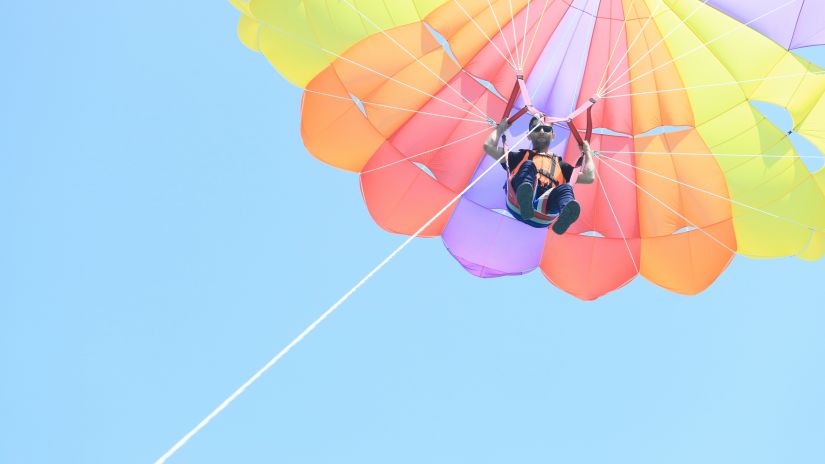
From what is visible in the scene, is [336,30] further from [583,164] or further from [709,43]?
[709,43]

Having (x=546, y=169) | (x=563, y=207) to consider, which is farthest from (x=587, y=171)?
(x=563, y=207)

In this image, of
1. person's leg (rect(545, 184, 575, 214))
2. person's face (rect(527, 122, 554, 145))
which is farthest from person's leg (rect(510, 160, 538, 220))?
person's face (rect(527, 122, 554, 145))

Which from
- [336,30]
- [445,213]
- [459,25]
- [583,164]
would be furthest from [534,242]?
[336,30]

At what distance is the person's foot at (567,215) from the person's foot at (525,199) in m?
0.24

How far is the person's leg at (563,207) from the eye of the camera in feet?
22.9

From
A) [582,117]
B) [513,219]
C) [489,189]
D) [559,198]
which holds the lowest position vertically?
[513,219]

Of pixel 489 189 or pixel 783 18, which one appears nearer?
pixel 783 18

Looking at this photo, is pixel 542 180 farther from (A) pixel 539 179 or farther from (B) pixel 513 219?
(B) pixel 513 219

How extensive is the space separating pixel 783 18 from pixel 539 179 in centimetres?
253

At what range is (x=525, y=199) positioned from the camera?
7148 millimetres

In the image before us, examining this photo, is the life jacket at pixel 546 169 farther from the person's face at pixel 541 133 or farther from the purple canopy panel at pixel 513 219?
the purple canopy panel at pixel 513 219

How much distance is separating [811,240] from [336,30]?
15.0 ft

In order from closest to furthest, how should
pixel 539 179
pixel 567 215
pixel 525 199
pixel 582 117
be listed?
pixel 567 215
pixel 525 199
pixel 539 179
pixel 582 117

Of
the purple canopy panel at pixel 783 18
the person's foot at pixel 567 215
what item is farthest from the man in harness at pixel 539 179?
the purple canopy panel at pixel 783 18
